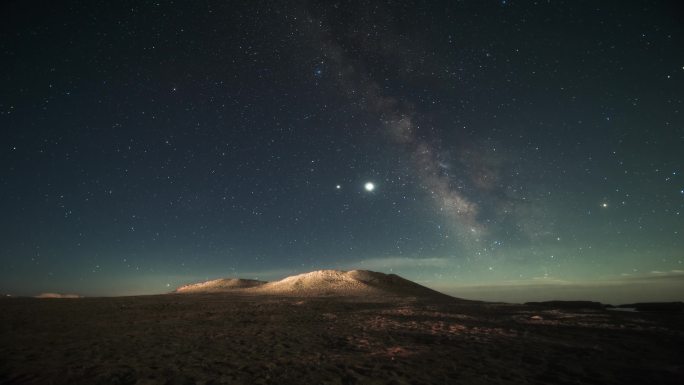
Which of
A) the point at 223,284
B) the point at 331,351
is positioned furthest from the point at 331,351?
the point at 223,284

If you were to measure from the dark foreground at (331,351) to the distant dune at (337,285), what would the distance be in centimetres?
2589

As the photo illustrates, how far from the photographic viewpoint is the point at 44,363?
7727 mm

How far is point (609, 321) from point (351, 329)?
45.9 feet

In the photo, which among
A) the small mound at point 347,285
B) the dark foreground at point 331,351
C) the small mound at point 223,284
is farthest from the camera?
the small mound at point 223,284

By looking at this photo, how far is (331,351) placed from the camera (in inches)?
369

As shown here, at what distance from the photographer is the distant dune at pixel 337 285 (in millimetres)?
40875

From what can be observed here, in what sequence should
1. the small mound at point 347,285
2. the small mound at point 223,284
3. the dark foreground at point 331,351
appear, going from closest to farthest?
1. the dark foreground at point 331,351
2. the small mound at point 347,285
3. the small mound at point 223,284

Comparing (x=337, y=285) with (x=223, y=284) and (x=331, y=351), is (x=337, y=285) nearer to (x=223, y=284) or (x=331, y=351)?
(x=223, y=284)

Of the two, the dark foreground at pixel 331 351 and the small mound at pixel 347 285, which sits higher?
the small mound at pixel 347 285

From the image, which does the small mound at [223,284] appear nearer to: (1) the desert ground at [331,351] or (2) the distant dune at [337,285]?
(2) the distant dune at [337,285]

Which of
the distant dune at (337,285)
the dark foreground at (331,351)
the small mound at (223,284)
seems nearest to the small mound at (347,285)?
the distant dune at (337,285)

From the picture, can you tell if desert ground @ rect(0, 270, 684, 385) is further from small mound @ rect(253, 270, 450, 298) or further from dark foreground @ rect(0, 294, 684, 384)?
small mound @ rect(253, 270, 450, 298)

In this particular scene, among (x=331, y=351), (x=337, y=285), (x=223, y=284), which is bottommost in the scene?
(x=331, y=351)

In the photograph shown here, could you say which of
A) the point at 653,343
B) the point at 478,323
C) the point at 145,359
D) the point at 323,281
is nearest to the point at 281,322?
the point at 145,359
